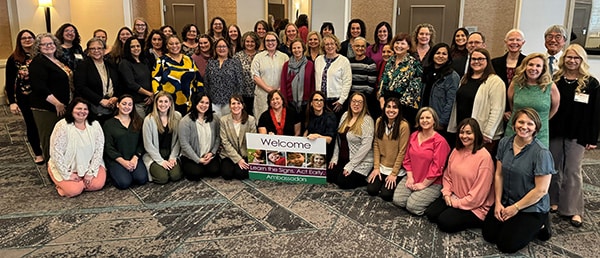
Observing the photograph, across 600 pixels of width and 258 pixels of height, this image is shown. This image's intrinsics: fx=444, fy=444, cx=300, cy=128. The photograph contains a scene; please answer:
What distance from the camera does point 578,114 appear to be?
3270mm

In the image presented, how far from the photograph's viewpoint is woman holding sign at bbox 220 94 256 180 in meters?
4.32

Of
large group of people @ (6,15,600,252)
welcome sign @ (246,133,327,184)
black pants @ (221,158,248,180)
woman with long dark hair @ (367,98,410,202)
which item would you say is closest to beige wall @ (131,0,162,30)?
large group of people @ (6,15,600,252)

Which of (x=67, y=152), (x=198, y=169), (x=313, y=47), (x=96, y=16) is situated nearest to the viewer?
(x=67, y=152)

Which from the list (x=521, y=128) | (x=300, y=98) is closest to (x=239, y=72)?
(x=300, y=98)

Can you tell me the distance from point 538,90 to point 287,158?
2.16 meters

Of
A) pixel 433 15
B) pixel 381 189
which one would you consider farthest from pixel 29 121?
pixel 433 15

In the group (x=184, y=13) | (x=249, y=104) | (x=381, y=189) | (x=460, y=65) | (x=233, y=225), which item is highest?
(x=184, y=13)

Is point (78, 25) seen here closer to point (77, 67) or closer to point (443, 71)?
point (77, 67)

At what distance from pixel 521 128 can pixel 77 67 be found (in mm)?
3957

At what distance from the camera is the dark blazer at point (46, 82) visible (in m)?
4.23

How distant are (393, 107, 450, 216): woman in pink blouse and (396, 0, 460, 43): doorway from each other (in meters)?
4.09

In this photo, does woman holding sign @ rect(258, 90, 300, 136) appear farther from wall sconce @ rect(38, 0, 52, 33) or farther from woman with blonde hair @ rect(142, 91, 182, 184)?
wall sconce @ rect(38, 0, 52, 33)

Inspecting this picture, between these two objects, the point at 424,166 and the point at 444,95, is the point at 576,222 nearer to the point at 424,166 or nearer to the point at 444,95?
the point at 424,166

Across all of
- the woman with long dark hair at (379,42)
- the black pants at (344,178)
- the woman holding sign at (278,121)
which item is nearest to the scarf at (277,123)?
the woman holding sign at (278,121)
